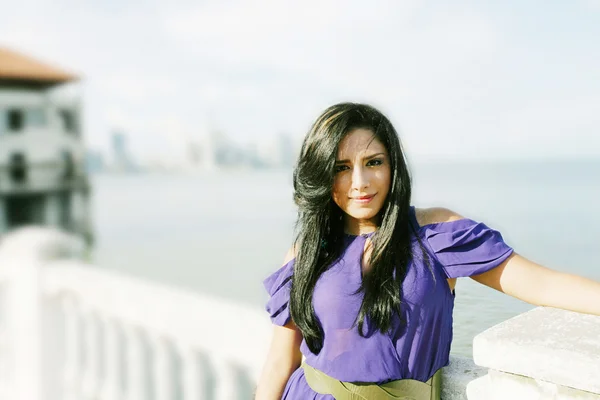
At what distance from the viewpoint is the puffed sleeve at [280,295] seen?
144 cm

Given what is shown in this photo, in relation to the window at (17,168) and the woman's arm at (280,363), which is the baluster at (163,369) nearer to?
the woman's arm at (280,363)

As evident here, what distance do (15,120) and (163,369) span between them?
3691 cm

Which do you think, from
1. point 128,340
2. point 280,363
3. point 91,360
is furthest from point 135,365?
point 280,363

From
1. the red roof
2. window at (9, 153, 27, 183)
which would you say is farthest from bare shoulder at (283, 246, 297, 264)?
window at (9, 153, 27, 183)

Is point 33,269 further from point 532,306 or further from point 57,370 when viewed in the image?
point 532,306

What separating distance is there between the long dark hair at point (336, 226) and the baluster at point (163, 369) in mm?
826

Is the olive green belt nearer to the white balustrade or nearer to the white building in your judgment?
the white balustrade

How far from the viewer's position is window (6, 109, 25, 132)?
34781 mm

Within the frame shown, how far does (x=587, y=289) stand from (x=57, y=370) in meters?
2.24

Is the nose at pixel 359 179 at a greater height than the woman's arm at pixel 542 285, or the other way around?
the nose at pixel 359 179

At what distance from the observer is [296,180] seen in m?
1.42

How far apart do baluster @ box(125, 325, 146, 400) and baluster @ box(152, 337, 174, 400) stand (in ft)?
0.46

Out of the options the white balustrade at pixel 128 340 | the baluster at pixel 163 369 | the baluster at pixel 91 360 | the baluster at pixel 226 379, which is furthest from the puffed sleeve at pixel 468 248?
the baluster at pixel 91 360

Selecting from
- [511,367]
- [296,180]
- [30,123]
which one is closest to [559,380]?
→ [511,367]
